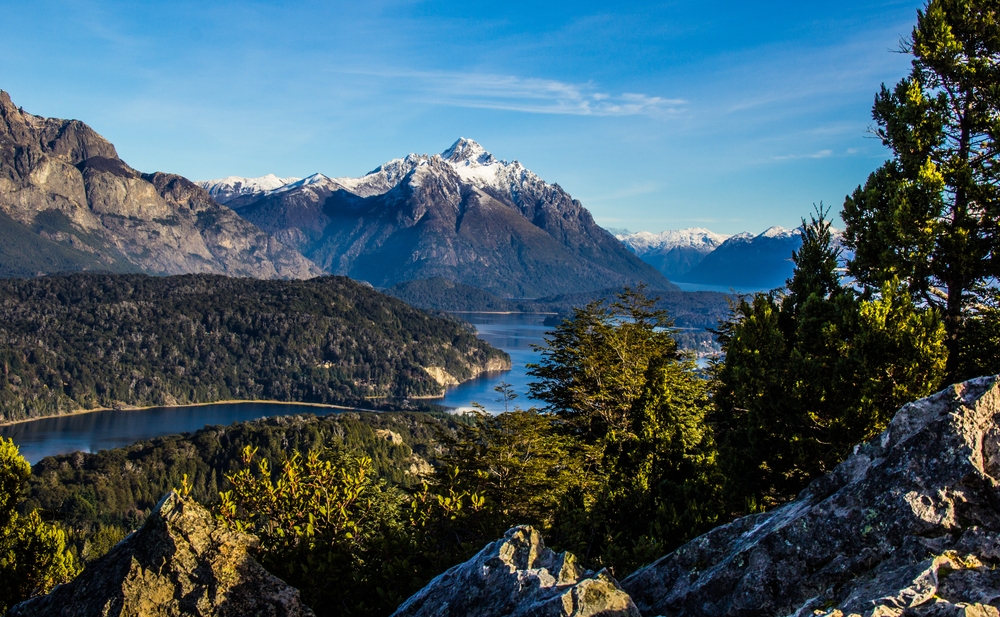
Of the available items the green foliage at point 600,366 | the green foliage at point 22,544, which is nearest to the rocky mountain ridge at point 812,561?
the green foliage at point 22,544

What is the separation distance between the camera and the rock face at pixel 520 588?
23.5 feet

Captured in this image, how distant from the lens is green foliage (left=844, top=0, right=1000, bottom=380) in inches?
538

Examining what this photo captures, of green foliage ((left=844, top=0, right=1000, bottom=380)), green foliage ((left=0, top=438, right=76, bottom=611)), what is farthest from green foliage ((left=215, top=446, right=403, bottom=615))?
green foliage ((left=844, top=0, right=1000, bottom=380))

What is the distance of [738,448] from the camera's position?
1634 centimetres

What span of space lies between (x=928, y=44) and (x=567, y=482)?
1419 cm

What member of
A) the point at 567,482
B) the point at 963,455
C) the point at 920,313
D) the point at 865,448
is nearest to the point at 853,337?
the point at 920,313

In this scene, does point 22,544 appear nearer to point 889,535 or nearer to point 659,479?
point 659,479

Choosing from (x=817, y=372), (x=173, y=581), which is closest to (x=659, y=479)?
(x=817, y=372)

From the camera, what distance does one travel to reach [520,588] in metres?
7.77

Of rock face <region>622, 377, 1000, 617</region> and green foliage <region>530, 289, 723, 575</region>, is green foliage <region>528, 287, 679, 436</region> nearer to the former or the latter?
green foliage <region>530, 289, 723, 575</region>

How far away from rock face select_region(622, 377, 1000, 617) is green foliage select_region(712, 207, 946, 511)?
155 inches

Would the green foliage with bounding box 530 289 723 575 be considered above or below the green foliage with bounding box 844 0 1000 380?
below

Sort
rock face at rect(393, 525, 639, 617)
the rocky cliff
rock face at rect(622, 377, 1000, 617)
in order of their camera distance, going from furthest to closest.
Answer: rock face at rect(393, 525, 639, 617) → the rocky cliff → rock face at rect(622, 377, 1000, 617)

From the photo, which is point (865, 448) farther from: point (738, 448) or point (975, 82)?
point (975, 82)
